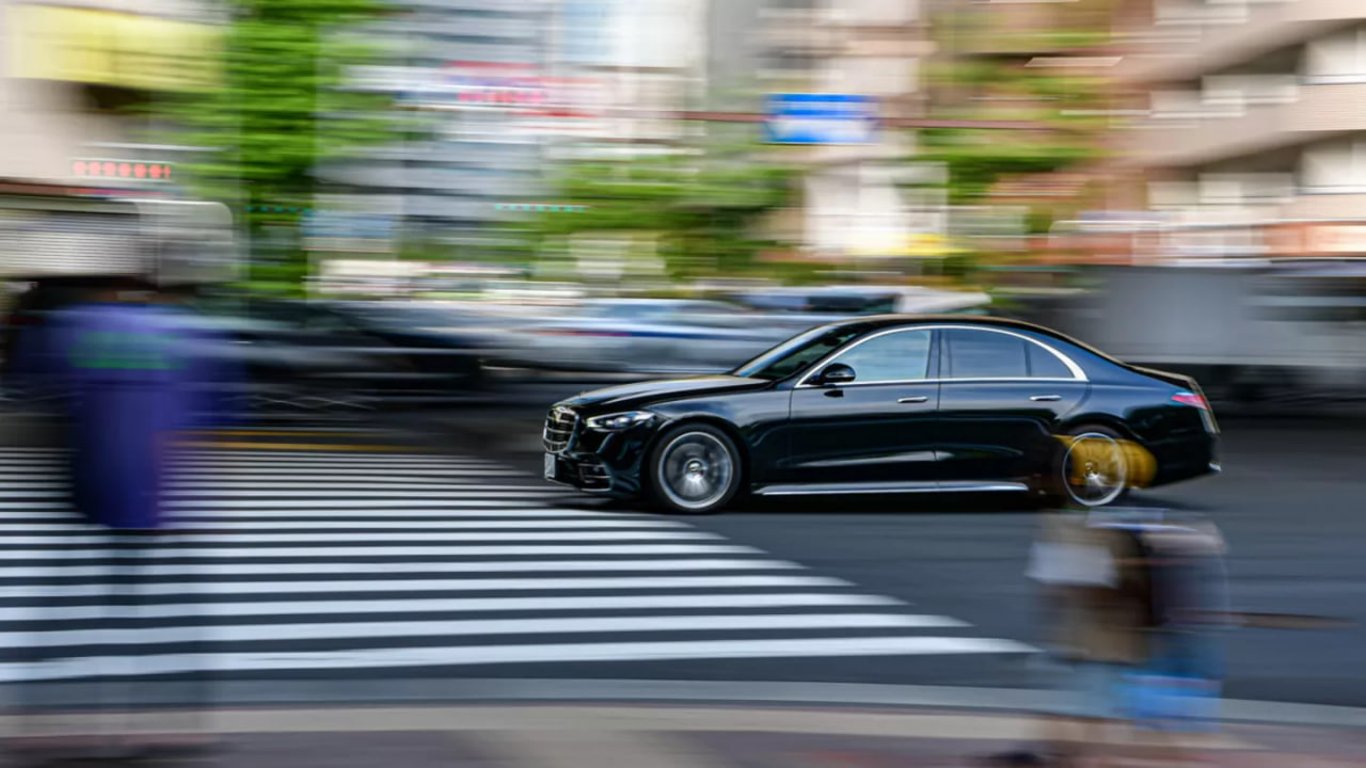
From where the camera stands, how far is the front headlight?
12.6 meters

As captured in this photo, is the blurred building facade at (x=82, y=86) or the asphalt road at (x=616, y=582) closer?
the asphalt road at (x=616, y=582)

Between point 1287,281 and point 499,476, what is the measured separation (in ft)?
44.6

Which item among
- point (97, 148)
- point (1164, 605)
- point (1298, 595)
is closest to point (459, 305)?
point (97, 148)

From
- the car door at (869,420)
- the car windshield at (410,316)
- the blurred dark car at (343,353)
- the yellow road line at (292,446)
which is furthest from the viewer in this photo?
the car windshield at (410,316)

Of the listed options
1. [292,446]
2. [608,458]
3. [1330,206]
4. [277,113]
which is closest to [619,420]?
[608,458]

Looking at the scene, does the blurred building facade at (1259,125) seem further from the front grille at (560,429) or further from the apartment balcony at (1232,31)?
the front grille at (560,429)

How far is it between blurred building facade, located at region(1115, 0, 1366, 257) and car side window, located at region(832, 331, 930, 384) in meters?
28.3

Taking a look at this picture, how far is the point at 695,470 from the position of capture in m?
12.7

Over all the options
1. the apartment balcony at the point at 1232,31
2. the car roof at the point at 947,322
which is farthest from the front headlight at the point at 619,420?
the apartment balcony at the point at 1232,31

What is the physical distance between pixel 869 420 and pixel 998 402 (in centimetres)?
95

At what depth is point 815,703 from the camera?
683cm

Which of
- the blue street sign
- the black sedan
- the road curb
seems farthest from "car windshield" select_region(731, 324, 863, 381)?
the blue street sign

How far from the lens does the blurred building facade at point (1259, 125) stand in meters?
44.1

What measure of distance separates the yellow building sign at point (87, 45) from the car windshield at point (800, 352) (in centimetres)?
2408
